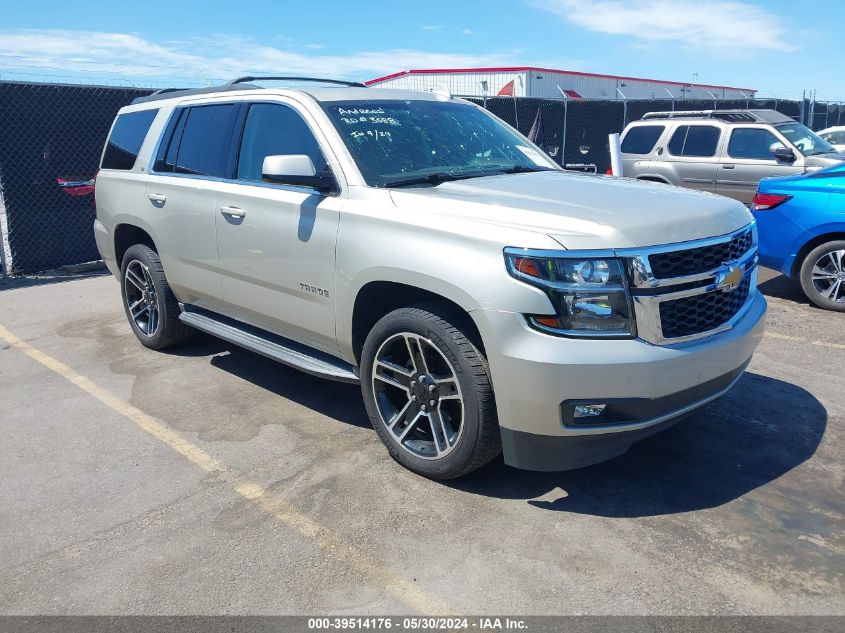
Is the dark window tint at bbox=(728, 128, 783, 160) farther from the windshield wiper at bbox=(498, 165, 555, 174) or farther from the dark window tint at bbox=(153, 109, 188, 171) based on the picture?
the dark window tint at bbox=(153, 109, 188, 171)

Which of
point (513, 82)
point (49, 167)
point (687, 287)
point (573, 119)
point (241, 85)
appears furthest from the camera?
point (513, 82)

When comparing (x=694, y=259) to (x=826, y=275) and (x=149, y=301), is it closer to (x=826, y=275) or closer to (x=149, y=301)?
(x=149, y=301)

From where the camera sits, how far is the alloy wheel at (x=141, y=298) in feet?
19.6

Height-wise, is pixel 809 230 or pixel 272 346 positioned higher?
pixel 809 230

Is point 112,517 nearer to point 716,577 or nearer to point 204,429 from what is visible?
point 204,429

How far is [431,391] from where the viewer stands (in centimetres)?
367

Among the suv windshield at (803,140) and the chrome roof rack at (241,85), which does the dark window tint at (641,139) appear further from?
the chrome roof rack at (241,85)

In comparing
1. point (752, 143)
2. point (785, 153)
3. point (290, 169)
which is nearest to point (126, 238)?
point (290, 169)

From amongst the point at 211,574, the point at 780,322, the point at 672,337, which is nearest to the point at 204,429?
the point at 211,574

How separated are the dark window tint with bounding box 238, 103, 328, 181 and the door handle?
0.22 meters

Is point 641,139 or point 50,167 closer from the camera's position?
point 50,167

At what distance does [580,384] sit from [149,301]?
13.6 ft

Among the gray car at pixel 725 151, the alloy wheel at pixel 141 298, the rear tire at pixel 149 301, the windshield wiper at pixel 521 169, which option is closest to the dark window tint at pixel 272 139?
the windshield wiper at pixel 521 169

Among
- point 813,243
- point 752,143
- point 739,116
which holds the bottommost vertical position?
point 813,243
